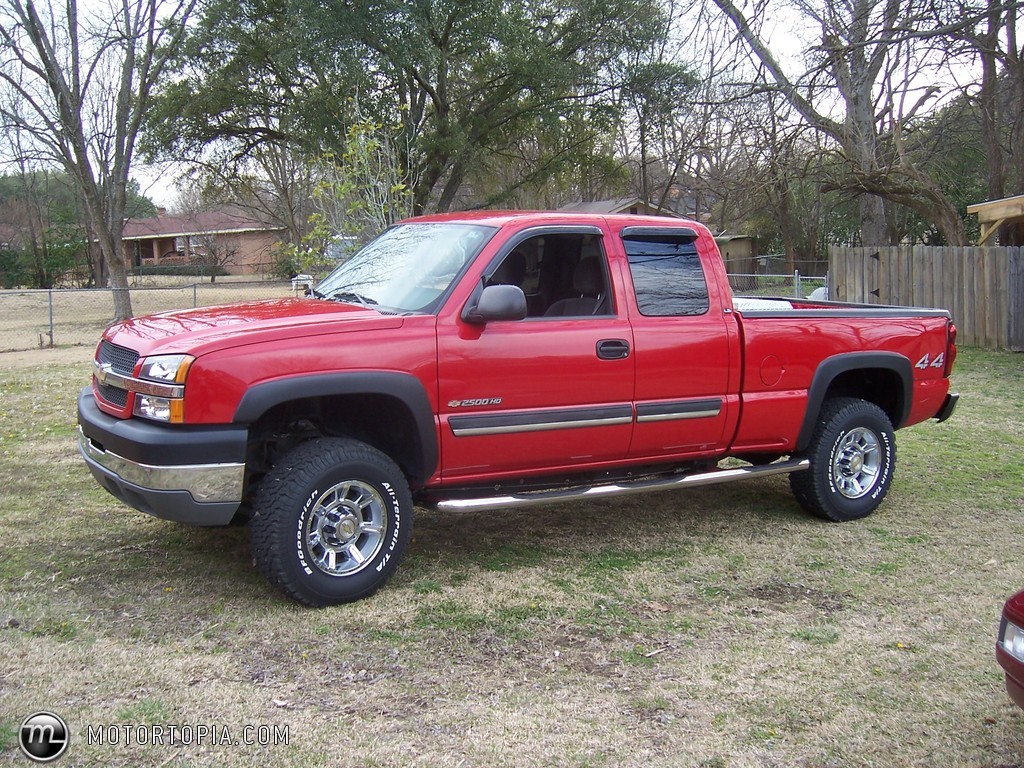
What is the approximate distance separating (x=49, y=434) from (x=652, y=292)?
6.08m

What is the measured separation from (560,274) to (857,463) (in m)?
2.60

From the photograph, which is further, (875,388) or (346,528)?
(875,388)

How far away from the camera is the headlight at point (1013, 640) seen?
3301 millimetres

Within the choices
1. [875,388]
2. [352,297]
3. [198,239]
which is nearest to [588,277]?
[352,297]

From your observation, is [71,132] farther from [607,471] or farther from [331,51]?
[607,471]

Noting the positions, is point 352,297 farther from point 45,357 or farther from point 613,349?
point 45,357

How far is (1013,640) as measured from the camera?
336 cm

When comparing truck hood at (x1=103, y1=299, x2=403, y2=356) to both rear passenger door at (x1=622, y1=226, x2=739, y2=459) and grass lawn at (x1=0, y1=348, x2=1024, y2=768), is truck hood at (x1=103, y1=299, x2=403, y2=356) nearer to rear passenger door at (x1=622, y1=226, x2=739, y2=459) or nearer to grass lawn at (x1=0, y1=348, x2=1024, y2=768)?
grass lawn at (x1=0, y1=348, x2=1024, y2=768)

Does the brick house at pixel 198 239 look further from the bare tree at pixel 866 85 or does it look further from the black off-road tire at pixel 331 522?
the black off-road tire at pixel 331 522

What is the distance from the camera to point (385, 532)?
4875mm

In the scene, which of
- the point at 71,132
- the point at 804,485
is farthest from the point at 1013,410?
the point at 71,132

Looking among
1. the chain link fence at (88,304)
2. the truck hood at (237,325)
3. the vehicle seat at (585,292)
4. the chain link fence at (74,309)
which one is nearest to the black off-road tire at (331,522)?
the truck hood at (237,325)

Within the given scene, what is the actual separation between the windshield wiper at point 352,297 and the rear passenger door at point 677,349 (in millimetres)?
1529

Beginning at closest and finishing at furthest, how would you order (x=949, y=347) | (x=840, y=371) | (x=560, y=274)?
(x=560, y=274) < (x=840, y=371) < (x=949, y=347)
